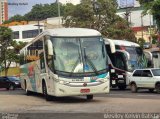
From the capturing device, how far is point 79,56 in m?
21.1

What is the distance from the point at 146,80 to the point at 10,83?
20.6 meters

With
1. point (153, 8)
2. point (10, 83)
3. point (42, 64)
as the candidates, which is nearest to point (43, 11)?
point (10, 83)

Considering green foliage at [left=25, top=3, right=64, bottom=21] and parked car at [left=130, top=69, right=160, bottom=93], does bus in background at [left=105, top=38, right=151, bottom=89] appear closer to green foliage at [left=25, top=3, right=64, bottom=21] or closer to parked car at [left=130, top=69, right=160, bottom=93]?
parked car at [left=130, top=69, right=160, bottom=93]

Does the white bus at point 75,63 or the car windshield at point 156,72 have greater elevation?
the white bus at point 75,63

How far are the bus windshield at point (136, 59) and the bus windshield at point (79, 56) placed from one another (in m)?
13.7

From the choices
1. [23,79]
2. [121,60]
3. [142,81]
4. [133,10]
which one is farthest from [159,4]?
[133,10]

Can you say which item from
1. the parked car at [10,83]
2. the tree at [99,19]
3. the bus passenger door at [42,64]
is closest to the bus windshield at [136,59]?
the bus passenger door at [42,64]

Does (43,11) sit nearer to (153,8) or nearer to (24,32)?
(24,32)

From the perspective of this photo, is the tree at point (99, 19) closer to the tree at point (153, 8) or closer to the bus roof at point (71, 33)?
the tree at point (153, 8)

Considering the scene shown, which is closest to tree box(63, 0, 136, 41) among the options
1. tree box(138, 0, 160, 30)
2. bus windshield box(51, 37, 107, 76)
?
tree box(138, 0, 160, 30)

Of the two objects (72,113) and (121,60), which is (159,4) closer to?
(121,60)

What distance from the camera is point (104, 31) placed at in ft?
195

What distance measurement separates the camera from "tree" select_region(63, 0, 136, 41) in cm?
5950

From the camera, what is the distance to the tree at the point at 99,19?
195 feet
